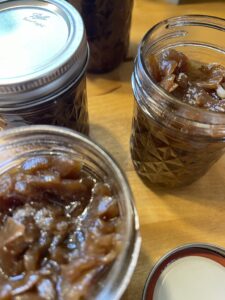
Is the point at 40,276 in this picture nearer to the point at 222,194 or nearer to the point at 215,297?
the point at 215,297

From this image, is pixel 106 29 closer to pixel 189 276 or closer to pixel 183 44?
pixel 183 44

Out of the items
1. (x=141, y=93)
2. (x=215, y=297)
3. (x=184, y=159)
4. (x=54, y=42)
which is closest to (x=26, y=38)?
(x=54, y=42)

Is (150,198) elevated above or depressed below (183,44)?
below


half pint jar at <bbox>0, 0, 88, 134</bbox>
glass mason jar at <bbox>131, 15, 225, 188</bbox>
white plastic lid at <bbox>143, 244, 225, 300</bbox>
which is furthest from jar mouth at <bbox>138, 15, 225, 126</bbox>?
white plastic lid at <bbox>143, 244, 225, 300</bbox>

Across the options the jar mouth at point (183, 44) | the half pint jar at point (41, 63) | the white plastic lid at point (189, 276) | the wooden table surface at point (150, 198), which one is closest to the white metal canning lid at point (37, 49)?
the half pint jar at point (41, 63)

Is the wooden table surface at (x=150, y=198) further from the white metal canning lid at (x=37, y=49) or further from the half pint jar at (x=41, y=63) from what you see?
the white metal canning lid at (x=37, y=49)

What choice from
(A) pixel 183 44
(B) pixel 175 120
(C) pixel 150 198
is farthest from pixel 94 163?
(A) pixel 183 44
